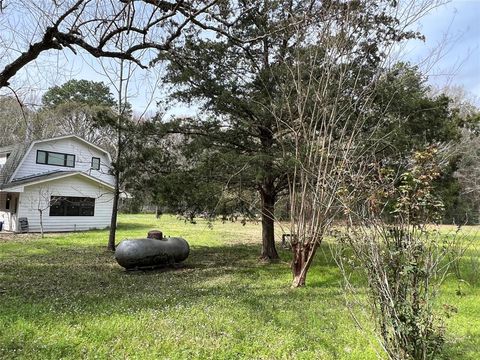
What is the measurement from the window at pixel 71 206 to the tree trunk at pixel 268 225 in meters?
11.4

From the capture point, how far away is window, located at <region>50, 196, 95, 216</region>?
18562mm

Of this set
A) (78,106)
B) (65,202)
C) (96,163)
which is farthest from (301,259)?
(78,106)

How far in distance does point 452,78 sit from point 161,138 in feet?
25.6

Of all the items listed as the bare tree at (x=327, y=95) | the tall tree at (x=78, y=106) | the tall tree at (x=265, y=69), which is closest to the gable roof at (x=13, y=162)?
the tall tree at (x=78, y=106)

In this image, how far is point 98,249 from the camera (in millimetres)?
13062

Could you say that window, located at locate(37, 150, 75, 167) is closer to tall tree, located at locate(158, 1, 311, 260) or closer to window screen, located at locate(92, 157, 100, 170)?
window screen, located at locate(92, 157, 100, 170)

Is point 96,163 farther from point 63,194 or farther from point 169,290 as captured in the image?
point 169,290

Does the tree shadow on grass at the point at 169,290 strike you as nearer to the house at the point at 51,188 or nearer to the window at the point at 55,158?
the house at the point at 51,188

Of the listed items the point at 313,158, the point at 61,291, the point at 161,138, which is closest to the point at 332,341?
the point at 313,158

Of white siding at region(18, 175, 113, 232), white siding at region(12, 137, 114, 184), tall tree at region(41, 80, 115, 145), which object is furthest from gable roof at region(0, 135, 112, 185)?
tall tree at region(41, 80, 115, 145)

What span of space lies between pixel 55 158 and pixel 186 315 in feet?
59.3

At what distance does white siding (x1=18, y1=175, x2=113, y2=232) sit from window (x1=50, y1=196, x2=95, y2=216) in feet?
0.64

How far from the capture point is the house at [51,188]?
58.5ft

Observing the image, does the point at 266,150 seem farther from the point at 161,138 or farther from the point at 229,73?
the point at 161,138
